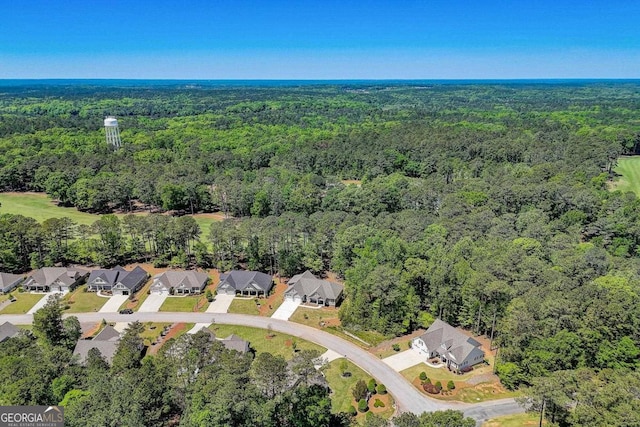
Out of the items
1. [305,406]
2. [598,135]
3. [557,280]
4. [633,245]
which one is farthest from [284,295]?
[598,135]

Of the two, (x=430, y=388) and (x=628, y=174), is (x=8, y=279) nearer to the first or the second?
(x=430, y=388)

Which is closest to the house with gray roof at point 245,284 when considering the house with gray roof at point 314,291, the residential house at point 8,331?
the house with gray roof at point 314,291

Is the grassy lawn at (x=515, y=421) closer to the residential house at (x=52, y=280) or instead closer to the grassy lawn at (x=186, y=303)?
the grassy lawn at (x=186, y=303)

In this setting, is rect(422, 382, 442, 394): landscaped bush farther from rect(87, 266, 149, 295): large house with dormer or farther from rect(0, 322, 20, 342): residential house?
rect(0, 322, 20, 342): residential house

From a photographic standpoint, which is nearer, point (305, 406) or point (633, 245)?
point (305, 406)

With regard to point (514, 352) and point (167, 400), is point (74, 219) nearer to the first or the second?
point (167, 400)

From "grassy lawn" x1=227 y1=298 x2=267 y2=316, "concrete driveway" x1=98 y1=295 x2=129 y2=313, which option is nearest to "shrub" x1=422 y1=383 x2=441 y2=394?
"grassy lawn" x1=227 y1=298 x2=267 y2=316

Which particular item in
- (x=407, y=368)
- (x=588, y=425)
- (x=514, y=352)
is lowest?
(x=407, y=368)
